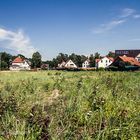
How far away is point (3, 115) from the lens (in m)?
5.17

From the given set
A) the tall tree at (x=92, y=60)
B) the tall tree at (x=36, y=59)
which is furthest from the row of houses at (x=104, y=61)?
the tall tree at (x=36, y=59)

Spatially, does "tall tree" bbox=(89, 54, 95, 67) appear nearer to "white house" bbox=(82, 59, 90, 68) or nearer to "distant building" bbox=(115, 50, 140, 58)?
"white house" bbox=(82, 59, 90, 68)

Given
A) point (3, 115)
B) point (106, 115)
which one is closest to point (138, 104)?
point (106, 115)

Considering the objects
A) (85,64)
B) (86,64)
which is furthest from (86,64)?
(85,64)

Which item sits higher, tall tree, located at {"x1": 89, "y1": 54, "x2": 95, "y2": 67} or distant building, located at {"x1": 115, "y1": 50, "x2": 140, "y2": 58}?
distant building, located at {"x1": 115, "y1": 50, "x2": 140, "y2": 58}

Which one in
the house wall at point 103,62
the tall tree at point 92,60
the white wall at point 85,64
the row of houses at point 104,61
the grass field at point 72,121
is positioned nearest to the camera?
the grass field at point 72,121

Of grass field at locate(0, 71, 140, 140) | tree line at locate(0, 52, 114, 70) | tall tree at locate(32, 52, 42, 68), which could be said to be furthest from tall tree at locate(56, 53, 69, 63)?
grass field at locate(0, 71, 140, 140)

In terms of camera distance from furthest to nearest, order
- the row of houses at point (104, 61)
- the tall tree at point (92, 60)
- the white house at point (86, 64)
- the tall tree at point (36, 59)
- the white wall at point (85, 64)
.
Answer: the white wall at point (85, 64) < the white house at point (86, 64) < the tall tree at point (92, 60) < the tall tree at point (36, 59) < the row of houses at point (104, 61)

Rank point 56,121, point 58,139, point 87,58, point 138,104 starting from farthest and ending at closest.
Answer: point 87,58 → point 138,104 → point 56,121 → point 58,139

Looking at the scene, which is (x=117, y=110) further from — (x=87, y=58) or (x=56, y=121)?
(x=87, y=58)

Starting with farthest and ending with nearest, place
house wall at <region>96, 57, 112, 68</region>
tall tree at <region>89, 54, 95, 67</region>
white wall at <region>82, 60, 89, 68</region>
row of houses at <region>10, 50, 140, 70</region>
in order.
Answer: white wall at <region>82, 60, 89, 68</region>, tall tree at <region>89, 54, 95, 67</region>, house wall at <region>96, 57, 112, 68</region>, row of houses at <region>10, 50, 140, 70</region>

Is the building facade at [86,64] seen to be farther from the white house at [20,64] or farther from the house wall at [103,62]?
the white house at [20,64]

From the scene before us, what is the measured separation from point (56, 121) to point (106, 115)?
3.52 ft

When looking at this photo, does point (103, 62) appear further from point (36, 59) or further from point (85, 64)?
point (36, 59)
